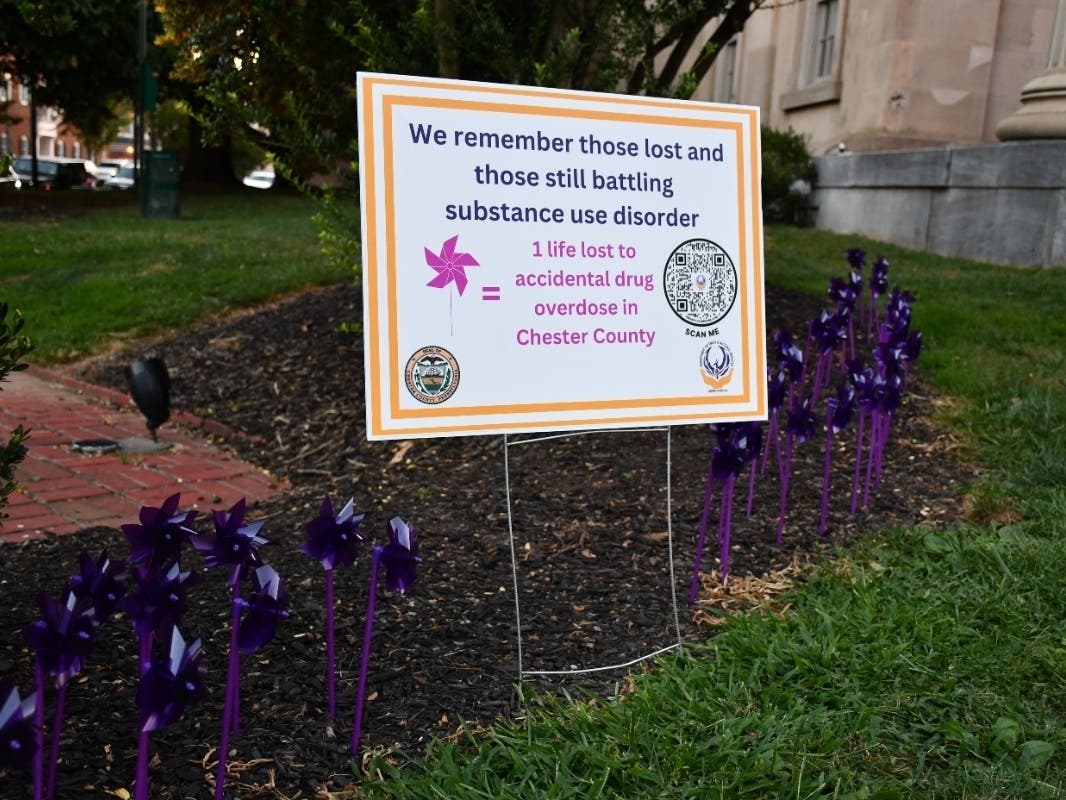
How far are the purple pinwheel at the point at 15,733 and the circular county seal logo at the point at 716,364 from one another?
198cm

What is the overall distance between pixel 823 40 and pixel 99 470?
14.4 m

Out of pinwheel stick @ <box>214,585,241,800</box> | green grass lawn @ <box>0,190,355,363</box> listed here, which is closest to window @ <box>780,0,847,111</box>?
green grass lawn @ <box>0,190,355,363</box>

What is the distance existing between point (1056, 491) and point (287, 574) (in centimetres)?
300

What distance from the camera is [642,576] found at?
3.51 metres

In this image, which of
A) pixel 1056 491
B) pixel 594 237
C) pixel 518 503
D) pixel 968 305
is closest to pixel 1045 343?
pixel 968 305

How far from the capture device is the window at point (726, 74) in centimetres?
2061

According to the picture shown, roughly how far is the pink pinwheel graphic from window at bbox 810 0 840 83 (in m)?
14.6

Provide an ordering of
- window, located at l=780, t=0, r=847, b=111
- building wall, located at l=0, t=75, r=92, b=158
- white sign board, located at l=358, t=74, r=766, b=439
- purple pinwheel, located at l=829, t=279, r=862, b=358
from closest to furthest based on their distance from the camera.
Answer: white sign board, located at l=358, t=74, r=766, b=439 → purple pinwheel, located at l=829, t=279, r=862, b=358 → window, located at l=780, t=0, r=847, b=111 → building wall, located at l=0, t=75, r=92, b=158

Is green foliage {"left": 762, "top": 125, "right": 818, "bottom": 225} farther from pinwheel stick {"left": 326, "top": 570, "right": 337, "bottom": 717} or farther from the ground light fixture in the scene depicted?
pinwheel stick {"left": 326, "top": 570, "right": 337, "bottom": 717}

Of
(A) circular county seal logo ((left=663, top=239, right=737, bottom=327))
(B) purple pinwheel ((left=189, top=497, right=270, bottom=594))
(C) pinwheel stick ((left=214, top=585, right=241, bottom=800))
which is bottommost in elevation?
(C) pinwheel stick ((left=214, top=585, right=241, bottom=800))

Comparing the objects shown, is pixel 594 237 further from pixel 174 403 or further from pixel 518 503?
pixel 174 403

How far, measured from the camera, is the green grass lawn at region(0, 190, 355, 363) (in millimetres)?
7715

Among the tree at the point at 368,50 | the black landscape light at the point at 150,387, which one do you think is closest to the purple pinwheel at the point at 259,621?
the black landscape light at the point at 150,387

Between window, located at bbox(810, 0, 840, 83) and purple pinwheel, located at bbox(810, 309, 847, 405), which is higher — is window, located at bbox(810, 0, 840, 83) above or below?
above
